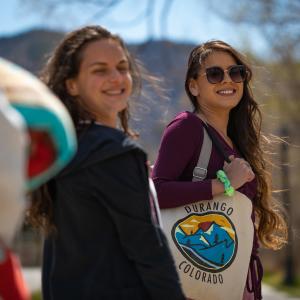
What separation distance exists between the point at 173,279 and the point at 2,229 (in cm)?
86

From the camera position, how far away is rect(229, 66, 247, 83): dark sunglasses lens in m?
3.54

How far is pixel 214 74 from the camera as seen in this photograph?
3537mm

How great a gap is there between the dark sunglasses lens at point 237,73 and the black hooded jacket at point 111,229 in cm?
133

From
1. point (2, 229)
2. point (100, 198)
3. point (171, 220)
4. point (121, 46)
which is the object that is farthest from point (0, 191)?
point (171, 220)

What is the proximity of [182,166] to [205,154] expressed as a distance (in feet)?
0.39

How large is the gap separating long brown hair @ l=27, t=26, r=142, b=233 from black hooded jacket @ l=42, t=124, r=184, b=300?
3.6 inches

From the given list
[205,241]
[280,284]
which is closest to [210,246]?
[205,241]

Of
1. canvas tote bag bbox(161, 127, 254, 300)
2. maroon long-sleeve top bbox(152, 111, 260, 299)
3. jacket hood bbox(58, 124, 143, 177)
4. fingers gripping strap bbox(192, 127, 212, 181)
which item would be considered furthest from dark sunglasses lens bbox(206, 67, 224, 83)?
jacket hood bbox(58, 124, 143, 177)

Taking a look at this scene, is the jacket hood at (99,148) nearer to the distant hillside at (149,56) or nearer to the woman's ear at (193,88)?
the woman's ear at (193,88)

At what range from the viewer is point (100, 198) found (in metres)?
2.27

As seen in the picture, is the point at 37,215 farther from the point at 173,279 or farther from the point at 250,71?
the point at 250,71

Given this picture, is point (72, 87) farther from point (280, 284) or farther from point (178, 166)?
point (280, 284)

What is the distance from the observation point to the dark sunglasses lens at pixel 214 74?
3.53 metres

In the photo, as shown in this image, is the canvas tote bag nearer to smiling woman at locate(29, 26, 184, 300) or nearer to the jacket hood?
smiling woman at locate(29, 26, 184, 300)
